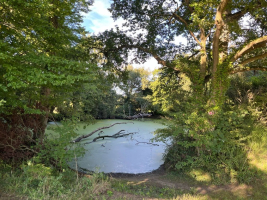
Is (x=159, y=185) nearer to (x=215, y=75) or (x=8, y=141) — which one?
(x=215, y=75)

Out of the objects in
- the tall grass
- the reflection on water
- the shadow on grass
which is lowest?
the reflection on water

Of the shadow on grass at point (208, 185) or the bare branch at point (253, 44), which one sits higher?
the bare branch at point (253, 44)

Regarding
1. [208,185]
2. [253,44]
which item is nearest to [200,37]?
[253,44]

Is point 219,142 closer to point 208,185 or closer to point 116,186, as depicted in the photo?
point 208,185

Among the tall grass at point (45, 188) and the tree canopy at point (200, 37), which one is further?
the tree canopy at point (200, 37)

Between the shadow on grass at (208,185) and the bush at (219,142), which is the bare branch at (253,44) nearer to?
the bush at (219,142)

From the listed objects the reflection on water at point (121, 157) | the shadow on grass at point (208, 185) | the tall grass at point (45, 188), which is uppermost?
the tall grass at point (45, 188)

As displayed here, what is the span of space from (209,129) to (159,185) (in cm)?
229

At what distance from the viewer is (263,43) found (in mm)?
6020

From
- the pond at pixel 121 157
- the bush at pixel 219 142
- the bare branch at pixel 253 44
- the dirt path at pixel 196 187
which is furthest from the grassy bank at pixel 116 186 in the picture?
the bare branch at pixel 253 44

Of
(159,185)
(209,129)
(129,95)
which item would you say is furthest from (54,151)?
(129,95)

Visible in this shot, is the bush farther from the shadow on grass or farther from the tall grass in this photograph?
the tall grass

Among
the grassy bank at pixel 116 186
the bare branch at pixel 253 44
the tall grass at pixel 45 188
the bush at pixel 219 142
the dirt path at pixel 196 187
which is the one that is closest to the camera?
the tall grass at pixel 45 188

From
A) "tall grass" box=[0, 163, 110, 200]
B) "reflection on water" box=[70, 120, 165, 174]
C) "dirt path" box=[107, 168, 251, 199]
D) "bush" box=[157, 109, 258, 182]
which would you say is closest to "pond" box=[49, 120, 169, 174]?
"reflection on water" box=[70, 120, 165, 174]
